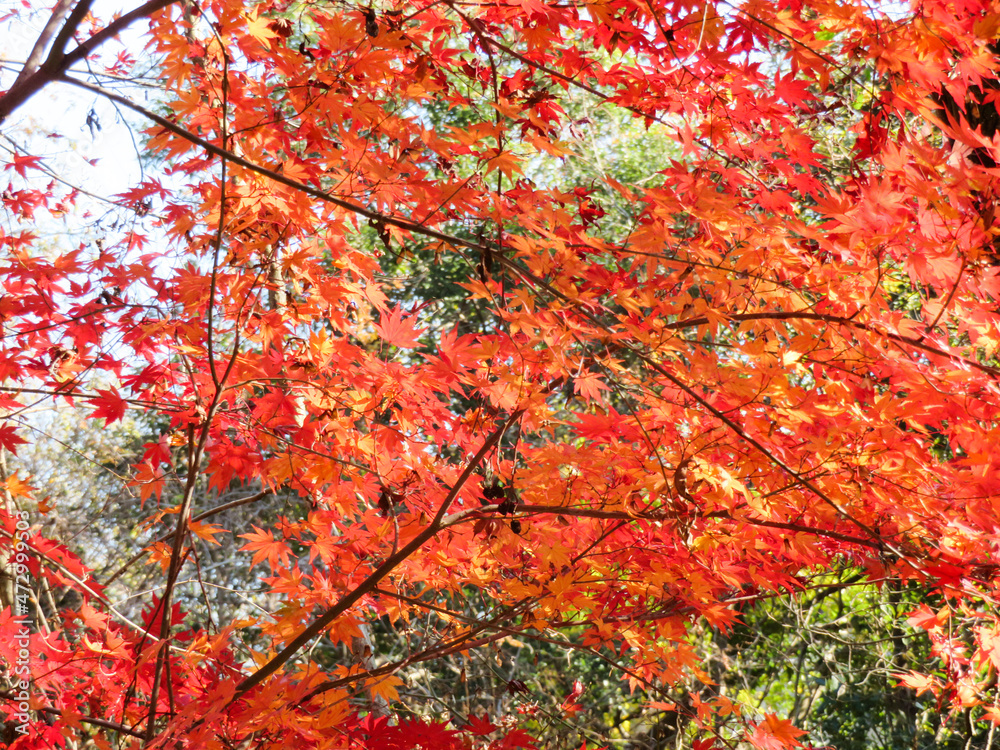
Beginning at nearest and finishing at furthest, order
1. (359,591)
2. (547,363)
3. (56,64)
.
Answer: (56,64) < (547,363) < (359,591)

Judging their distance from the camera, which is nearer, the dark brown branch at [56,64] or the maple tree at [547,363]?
the dark brown branch at [56,64]

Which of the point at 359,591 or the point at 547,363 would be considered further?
the point at 359,591

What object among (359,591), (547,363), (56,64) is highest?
(56,64)

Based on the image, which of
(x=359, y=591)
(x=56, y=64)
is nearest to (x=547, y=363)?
(x=359, y=591)

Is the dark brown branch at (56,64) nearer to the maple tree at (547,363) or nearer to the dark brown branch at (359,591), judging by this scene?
the maple tree at (547,363)

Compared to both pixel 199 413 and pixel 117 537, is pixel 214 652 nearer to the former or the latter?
pixel 199 413

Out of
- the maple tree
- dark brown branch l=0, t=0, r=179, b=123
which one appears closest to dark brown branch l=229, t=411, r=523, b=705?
the maple tree

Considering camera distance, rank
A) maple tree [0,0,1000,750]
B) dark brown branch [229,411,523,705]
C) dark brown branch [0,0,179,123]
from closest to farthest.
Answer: dark brown branch [0,0,179,123]
maple tree [0,0,1000,750]
dark brown branch [229,411,523,705]

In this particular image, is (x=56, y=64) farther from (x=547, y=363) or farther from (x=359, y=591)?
(x=359, y=591)

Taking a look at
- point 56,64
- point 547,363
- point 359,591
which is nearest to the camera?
point 56,64

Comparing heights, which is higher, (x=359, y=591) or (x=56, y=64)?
(x=56, y=64)

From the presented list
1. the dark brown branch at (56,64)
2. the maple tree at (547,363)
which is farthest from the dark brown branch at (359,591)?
the dark brown branch at (56,64)

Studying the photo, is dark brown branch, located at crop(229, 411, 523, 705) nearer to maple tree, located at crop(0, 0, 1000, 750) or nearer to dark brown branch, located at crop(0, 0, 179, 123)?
maple tree, located at crop(0, 0, 1000, 750)

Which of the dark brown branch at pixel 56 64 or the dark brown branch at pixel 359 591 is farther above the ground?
the dark brown branch at pixel 56 64
